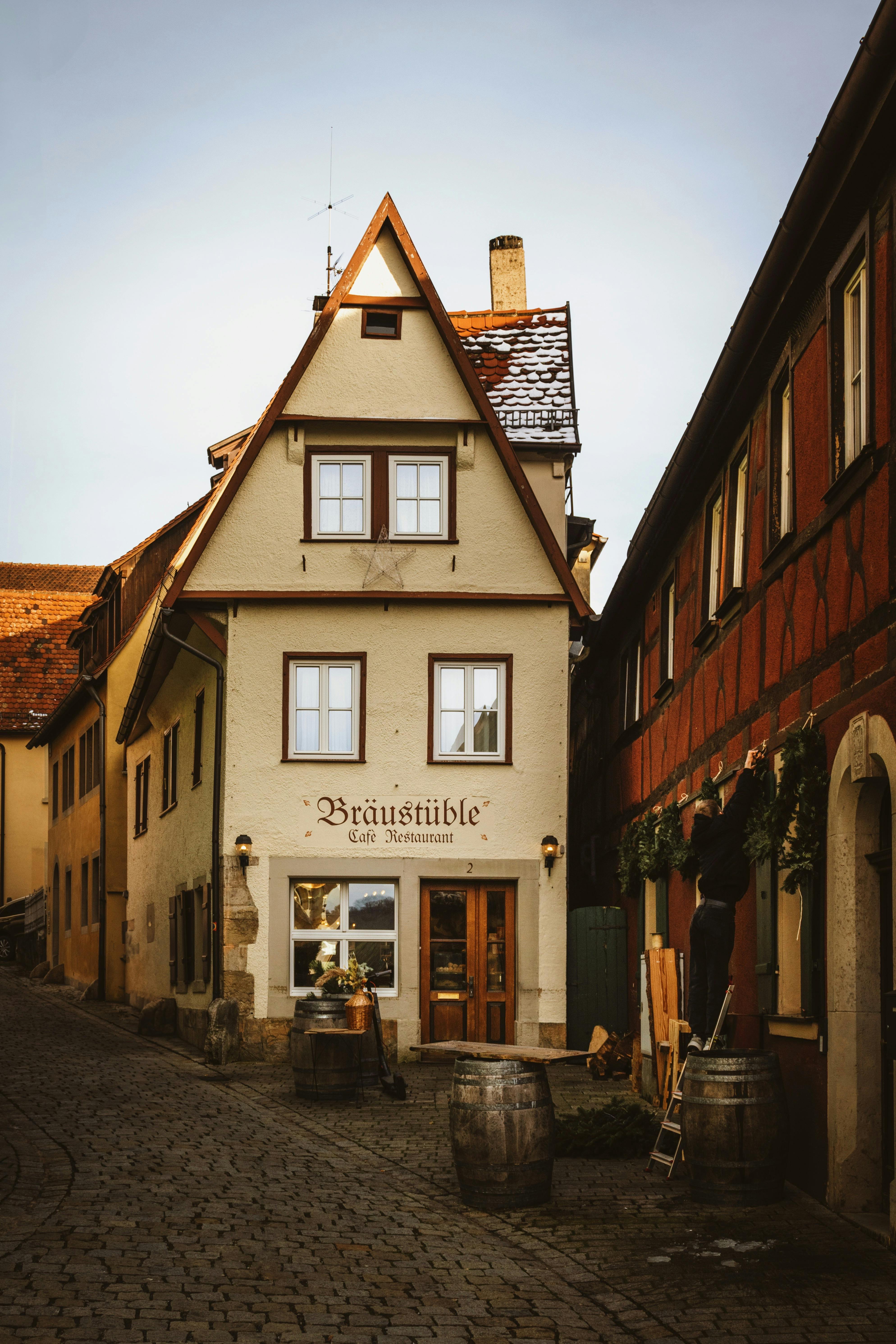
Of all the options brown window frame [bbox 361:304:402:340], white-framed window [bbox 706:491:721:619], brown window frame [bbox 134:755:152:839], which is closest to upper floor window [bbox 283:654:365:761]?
brown window frame [bbox 361:304:402:340]

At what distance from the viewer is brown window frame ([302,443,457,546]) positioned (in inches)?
774

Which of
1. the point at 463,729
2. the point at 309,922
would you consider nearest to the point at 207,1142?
the point at 309,922

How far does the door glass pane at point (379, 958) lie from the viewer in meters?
19.0

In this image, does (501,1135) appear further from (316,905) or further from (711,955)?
(316,905)

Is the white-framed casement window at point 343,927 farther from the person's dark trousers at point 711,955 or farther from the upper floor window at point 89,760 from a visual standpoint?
the upper floor window at point 89,760

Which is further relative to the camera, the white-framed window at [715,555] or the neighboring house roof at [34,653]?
the neighboring house roof at [34,653]

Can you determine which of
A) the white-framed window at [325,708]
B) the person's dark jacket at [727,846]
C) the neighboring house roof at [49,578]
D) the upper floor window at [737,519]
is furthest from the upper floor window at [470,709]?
the neighboring house roof at [49,578]

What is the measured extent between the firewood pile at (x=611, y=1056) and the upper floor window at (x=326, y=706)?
452 centimetres

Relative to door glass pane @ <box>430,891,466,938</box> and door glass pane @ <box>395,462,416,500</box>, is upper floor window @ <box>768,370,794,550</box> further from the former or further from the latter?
door glass pane @ <box>430,891,466,938</box>

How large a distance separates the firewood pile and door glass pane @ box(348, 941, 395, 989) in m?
2.80

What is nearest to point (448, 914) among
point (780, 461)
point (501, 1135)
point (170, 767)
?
point (170, 767)

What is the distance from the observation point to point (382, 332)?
19.9 meters

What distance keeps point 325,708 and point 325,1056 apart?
5547 mm

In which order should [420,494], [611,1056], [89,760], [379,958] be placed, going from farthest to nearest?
[89,760] → [420,494] → [379,958] → [611,1056]
